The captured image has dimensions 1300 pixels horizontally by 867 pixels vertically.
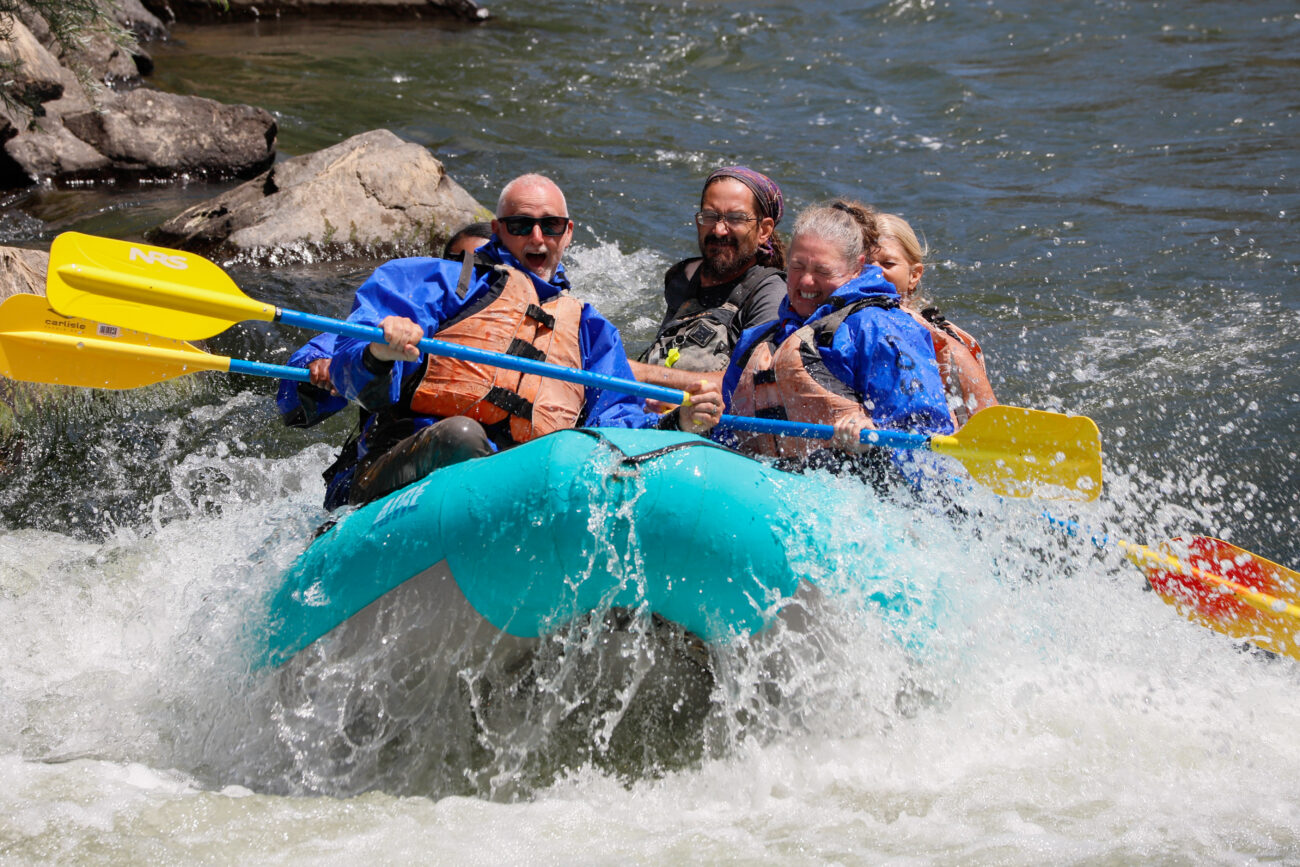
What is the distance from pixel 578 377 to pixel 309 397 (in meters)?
0.89

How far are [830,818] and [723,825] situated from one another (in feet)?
0.82

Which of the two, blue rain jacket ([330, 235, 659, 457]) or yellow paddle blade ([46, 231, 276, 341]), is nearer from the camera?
yellow paddle blade ([46, 231, 276, 341])

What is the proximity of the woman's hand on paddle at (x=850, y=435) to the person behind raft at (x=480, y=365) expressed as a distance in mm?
338

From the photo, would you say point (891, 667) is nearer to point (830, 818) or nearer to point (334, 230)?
point (830, 818)

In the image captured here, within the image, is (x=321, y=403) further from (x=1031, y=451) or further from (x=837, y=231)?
(x=1031, y=451)

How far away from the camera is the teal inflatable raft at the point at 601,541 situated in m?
2.51

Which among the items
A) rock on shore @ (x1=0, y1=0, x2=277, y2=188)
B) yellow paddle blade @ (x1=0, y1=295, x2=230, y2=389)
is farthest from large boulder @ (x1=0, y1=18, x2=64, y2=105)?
yellow paddle blade @ (x1=0, y1=295, x2=230, y2=389)

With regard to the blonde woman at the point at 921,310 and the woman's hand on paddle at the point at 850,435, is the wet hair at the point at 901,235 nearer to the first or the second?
the blonde woman at the point at 921,310

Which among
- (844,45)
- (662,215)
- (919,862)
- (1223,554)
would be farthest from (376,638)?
(844,45)

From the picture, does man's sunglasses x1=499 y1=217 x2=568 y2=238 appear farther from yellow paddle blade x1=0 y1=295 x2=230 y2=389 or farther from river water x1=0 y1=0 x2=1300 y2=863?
Answer: river water x1=0 y1=0 x2=1300 y2=863

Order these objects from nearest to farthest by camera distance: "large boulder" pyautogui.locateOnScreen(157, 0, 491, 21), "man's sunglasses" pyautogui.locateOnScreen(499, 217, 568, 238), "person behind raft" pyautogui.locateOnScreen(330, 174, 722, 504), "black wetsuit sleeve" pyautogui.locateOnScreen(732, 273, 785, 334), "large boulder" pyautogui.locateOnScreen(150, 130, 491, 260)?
"person behind raft" pyautogui.locateOnScreen(330, 174, 722, 504) → "man's sunglasses" pyautogui.locateOnScreen(499, 217, 568, 238) → "black wetsuit sleeve" pyautogui.locateOnScreen(732, 273, 785, 334) → "large boulder" pyautogui.locateOnScreen(150, 130, 491, 260) → "large boulder" pyautogui.locateOnScreen(157, 0, 491, 21)

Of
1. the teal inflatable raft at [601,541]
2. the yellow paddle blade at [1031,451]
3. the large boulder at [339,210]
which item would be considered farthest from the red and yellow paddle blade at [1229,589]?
the large boulder at [339,210]

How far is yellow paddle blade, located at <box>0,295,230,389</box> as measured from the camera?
11.1 feet

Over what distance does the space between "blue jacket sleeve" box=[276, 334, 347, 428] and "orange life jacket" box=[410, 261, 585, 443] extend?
0.34 meters
